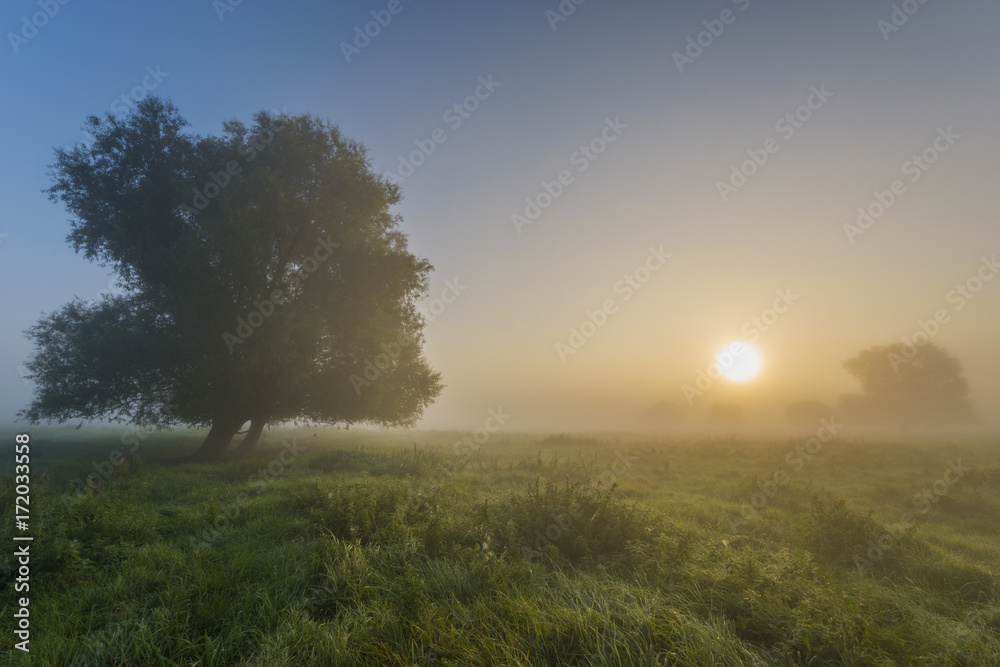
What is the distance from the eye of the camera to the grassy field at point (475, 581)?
148 inches

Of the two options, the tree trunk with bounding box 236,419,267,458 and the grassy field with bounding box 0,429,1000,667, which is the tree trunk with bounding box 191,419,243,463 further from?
the grassy field with bounding box 0,429,1000,667

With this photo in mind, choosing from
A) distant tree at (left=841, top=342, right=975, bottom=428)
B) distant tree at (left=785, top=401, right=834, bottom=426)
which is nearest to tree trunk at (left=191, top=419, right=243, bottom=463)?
distant tree at (left=841, top=342, right=975, bottom=428)

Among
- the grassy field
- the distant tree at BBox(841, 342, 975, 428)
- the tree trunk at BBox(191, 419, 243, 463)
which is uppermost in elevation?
the distant tree at BBox(841, 342, 975, 428)

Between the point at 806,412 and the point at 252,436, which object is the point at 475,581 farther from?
the point at 806,412

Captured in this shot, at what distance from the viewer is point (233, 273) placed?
15.0m

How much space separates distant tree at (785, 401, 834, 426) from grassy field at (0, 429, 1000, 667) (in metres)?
65.6

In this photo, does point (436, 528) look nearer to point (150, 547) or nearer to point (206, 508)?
point (150, 547)

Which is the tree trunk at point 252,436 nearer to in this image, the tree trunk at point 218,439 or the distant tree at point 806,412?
the tree trunk at point 218,439

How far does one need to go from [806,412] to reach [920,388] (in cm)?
1536

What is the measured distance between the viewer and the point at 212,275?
1483 centimetres

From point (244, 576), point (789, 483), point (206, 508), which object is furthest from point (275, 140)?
point (789, 483)

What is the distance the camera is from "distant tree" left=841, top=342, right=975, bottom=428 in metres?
50.8

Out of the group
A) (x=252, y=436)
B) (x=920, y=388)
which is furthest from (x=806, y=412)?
(x=252, y=436)

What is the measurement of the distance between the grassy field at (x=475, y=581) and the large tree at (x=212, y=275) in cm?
611
